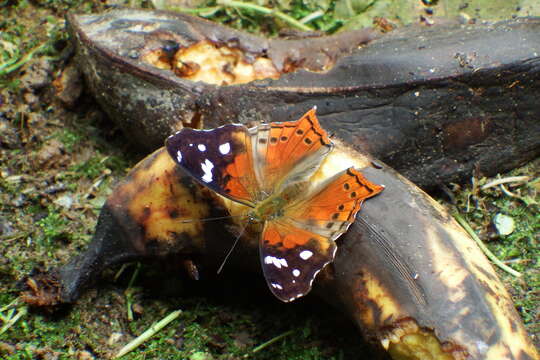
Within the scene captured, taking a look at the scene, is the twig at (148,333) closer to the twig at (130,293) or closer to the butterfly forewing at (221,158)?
the twig at (130,293)

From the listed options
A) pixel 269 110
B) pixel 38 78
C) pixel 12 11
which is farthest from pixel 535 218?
pixel 12 11

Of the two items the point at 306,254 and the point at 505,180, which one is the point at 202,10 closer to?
the point at 505,180

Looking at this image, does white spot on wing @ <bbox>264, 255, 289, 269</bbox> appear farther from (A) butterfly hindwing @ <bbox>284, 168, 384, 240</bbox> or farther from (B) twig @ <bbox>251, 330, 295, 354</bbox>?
(B) twig @ <bbox>251, 330, 295, 354</bbox>

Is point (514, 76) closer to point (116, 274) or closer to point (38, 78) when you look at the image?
point (116, 274)

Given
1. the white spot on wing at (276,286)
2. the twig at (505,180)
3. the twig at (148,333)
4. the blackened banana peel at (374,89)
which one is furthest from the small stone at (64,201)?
the twig at (505,180)

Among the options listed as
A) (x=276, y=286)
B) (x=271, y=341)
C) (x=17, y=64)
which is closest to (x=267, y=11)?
(x=17, y=64)

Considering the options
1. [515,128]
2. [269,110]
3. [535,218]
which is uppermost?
[269,110]
